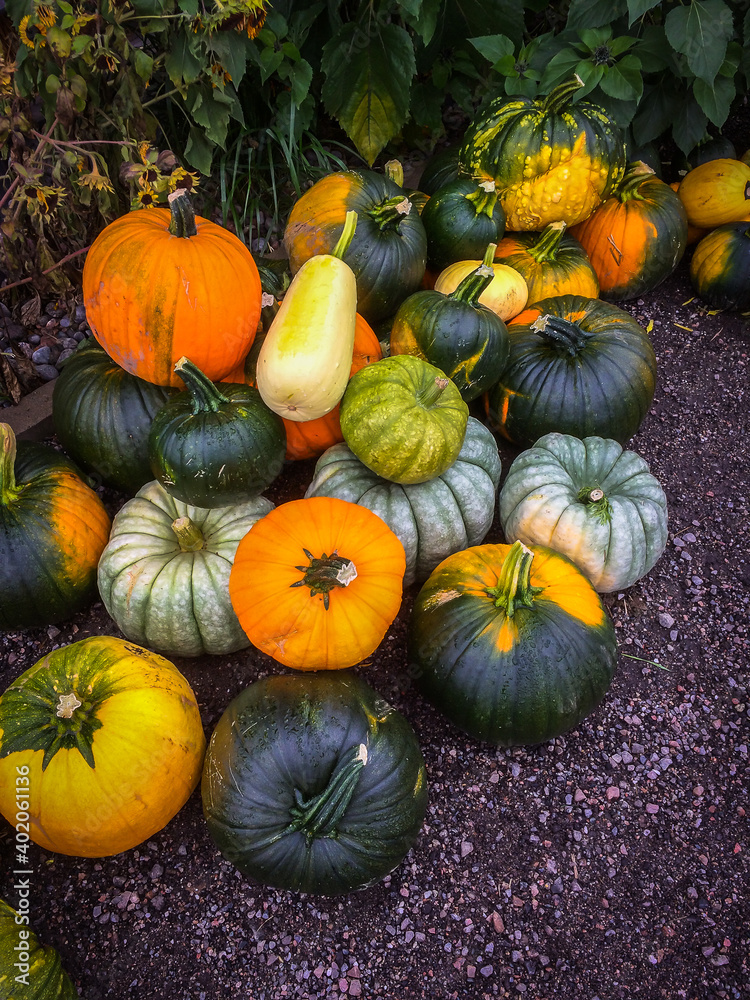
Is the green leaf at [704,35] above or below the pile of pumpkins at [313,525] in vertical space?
above

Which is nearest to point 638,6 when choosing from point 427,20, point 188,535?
point 427,20

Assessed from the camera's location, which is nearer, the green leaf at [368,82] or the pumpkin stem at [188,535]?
the pumpkin stem at [188,535]

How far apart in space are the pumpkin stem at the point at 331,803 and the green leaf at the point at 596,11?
3.60 meters

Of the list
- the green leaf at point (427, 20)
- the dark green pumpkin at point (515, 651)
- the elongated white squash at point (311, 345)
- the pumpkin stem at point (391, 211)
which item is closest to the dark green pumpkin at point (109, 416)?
the elongated white squash at point (311, 345)

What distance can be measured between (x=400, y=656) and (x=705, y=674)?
120cm

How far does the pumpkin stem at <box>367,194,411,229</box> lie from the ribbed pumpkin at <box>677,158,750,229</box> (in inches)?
83.3

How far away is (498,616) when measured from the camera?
2252 mm

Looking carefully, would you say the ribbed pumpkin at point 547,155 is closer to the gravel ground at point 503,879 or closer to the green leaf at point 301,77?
the green leaf at point 301,77

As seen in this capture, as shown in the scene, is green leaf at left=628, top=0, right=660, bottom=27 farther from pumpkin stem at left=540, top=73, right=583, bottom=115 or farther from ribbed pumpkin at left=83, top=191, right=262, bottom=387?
ribbed pumpkin at left=83, top=191, right=262, bottom=387

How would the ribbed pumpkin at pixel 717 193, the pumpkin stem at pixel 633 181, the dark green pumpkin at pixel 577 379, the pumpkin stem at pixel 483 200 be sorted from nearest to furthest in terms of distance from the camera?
the dark green pumpkin at pixel 577 379 < the pumpkin stem at pixel 483 200 < the pumpkin stem at pixel 633 181 < the ribbed pumpkin at pixel 717 193

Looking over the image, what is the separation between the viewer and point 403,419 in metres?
2.39

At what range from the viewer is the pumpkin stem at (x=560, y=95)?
3.21 metres

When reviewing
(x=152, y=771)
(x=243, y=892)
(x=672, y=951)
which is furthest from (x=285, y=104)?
(x=672, y=951)

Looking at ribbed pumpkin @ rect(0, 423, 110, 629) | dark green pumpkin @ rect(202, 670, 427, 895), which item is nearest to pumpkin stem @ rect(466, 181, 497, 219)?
ribbed pumpkin @ rect(0, 423, 110, 629)
